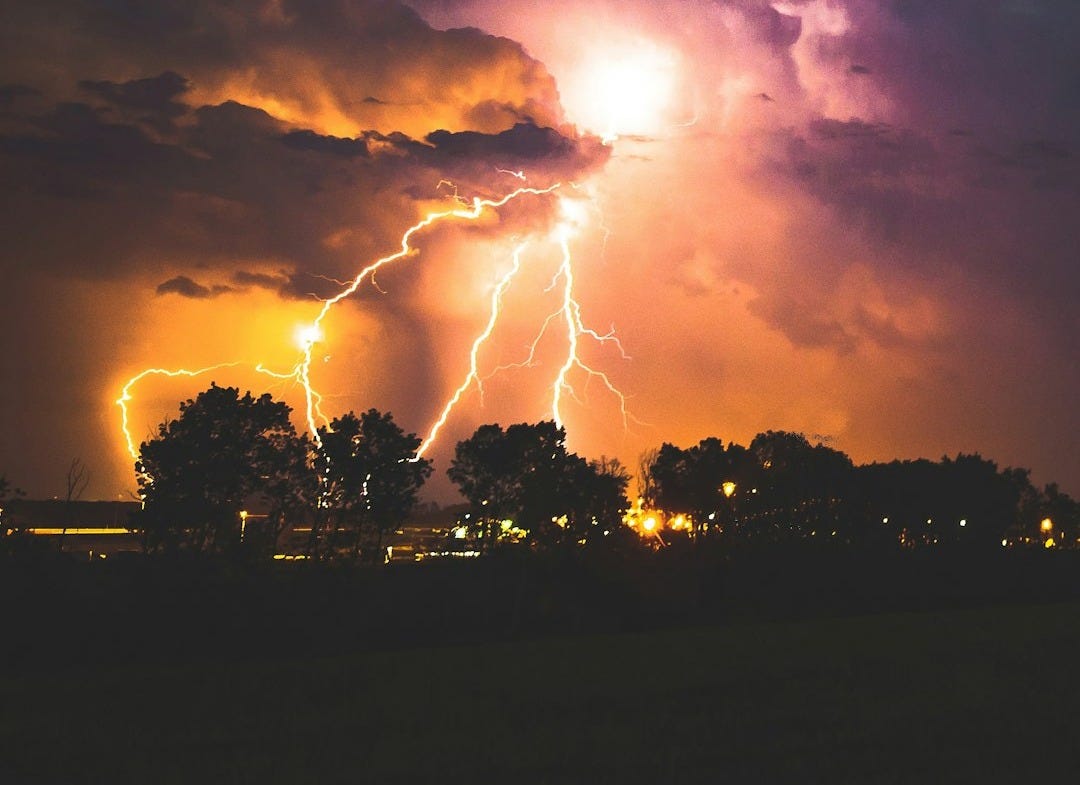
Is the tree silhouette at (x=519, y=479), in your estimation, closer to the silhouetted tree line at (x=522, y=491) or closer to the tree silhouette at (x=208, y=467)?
the silhouetted tree line at (x=522, y=491)

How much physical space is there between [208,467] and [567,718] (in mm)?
25404

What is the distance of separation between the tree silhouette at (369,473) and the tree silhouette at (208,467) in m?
2.71

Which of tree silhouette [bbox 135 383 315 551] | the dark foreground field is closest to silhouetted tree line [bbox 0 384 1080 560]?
tree silhouette [bbox 135 383 315 551]

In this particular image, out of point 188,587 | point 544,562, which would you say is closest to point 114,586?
point 188,587

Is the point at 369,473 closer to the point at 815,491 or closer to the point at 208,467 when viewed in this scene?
the point at 208,467

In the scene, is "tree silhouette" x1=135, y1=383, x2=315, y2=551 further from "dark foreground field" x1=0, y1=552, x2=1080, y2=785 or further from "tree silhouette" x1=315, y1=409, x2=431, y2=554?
"dark foreground field" x1=0, y1=552, x2=1080, y2=785

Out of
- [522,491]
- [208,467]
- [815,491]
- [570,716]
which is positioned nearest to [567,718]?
[570,716]

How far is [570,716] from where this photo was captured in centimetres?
872

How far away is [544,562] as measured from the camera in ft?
61.2

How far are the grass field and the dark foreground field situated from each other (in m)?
0.03

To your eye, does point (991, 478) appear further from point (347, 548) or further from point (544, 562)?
point (544, 562)

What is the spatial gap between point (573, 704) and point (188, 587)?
7401 millimetres

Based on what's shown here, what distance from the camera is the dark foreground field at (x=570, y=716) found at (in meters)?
7.02

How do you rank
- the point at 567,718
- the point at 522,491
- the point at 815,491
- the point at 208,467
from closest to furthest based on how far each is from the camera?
the point at 567,718 < the point at 208,467 < the point at 522,491 < the point at 815,491
